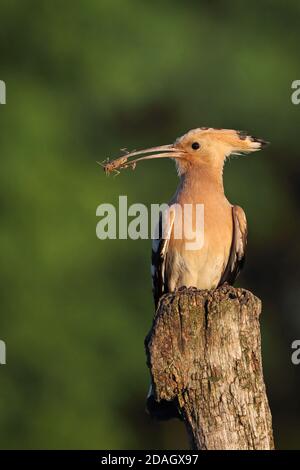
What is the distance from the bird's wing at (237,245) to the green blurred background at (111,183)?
11.5ft

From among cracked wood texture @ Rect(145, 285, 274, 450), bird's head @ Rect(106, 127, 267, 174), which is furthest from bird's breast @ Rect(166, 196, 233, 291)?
cracked wood texture @ Rect(145, 285, 274, 450)

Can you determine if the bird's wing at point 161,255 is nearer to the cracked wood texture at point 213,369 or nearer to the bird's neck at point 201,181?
the bird's neck at point 201,181

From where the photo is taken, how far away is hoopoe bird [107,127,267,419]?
6055 mm

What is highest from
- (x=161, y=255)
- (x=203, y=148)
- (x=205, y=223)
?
(x=203, y=148)

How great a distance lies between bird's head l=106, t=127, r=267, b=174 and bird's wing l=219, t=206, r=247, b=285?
304 mm

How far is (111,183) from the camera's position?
10023 mm

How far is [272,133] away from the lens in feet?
35.9

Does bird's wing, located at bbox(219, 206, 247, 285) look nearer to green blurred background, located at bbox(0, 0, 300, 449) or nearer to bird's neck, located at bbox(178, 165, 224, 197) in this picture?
bird's neck, located at bbox(178, 165, 224, 197)

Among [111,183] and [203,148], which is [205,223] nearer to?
[203,148]

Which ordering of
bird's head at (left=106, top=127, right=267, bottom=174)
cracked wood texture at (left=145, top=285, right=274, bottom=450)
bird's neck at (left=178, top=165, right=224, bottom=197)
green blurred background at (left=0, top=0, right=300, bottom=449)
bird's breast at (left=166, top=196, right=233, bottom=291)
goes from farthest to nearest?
green blurred background at (left=0, top=0, right=300, bottom=449) < bird's head at (left=106, top=127, right=267, bottom=174) < bird's neck at (left=178, top=165, right=224, bottom=197) < bird's breast at (left=166, top=196, right=233, bottom=291) < cracked wood texture at (left=145, top=285, right=274, bottom=450)

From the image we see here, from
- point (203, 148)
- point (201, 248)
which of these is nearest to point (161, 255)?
point (201, 248)

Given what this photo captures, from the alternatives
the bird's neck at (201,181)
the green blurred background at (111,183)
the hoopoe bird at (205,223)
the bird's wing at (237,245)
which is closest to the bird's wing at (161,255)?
the hoopoe bird at (205,223)

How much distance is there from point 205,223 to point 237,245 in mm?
284

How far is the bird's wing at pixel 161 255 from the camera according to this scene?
19.9ft
